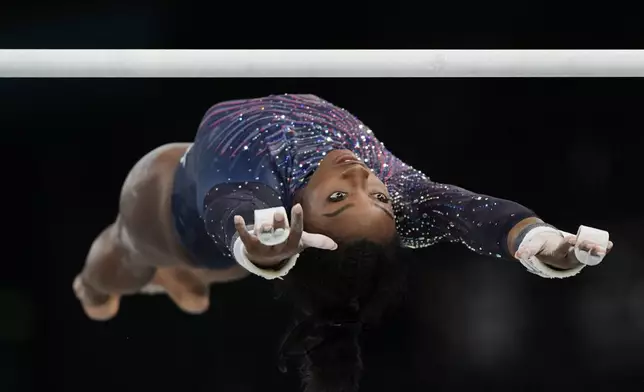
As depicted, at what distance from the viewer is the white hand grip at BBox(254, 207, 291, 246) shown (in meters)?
0.48

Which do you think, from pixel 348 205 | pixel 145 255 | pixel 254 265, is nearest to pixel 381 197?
pixel 348 205

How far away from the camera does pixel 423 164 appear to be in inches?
41.1

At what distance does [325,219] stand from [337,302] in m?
0.08

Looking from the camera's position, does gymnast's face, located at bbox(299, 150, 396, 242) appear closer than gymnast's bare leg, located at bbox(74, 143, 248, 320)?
Yes

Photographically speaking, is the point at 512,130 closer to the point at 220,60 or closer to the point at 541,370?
the point at 541,370

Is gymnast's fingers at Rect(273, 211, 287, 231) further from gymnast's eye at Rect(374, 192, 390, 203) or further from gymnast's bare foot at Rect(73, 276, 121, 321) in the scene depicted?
gymnast's bare foot at Rect(73, 276, 121, 321)

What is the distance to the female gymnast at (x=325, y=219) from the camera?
1.71 ft

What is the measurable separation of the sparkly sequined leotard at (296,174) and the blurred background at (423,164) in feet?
1.13

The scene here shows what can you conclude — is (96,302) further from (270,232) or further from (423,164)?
(270,232)

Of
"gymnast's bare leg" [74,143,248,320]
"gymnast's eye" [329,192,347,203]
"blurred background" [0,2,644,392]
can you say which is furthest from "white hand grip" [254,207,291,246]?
"blurred background" [0,2,644,392]

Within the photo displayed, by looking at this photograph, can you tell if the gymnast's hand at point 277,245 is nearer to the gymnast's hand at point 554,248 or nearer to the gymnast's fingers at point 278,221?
the gymnast's fingers at point 278,221

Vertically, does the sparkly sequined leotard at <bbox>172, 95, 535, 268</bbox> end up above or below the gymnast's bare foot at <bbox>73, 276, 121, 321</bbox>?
above

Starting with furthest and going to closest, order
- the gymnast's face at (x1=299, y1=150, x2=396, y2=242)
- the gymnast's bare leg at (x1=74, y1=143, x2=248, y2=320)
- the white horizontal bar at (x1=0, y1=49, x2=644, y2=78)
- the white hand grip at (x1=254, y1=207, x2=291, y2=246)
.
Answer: the gymnast's bare leg at (x1=74, y1=143, x2=248, y2=320) → the white horizontal bar at (x1=0, y1=49, x2=644, y2=78) → the gymnast's face at (x1=299, y1=150, x2=396, y2=242) → the white hand grip at (x1=254, y1=207, x2=291, y2=246)
